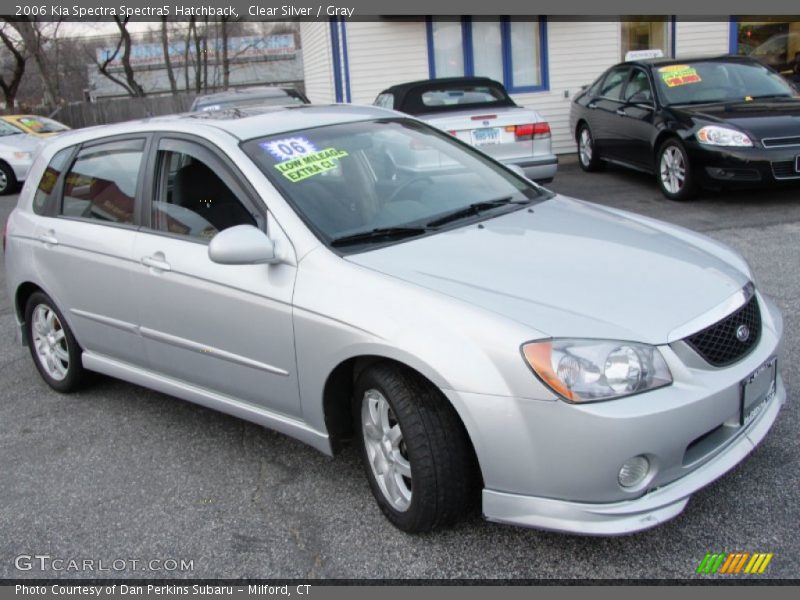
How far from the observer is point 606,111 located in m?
10.7

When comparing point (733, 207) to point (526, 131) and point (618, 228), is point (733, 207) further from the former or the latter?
point (618, 228)

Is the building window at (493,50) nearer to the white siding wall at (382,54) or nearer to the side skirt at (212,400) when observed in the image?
the white siding wall at (382,54)

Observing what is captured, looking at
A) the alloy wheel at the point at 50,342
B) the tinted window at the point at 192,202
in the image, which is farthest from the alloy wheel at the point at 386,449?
the alloy wheel at the point at 50,342

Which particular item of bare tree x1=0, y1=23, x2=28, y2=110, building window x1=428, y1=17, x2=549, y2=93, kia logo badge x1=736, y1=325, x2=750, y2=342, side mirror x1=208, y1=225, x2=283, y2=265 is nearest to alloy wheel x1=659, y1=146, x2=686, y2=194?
building window x1=428, y1=17, x2=549, y2=93

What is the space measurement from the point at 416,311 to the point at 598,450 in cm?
77

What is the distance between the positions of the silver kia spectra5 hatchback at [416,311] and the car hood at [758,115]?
16.1 feet

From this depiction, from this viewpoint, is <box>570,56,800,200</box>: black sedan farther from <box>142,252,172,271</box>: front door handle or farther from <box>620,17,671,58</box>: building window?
<box>142,252,172,271</box>: front door handle

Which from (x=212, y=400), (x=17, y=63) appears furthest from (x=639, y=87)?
(x=17, y=63)

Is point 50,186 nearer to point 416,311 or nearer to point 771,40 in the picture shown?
point 416,311

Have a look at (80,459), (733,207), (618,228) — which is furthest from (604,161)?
(80,459)

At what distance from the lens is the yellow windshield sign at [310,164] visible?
3559mm

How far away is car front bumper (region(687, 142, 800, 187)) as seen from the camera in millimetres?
7938

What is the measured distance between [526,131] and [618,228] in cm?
530

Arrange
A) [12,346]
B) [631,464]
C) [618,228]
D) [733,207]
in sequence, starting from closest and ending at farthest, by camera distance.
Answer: [631,464]
[618,228]
[12,346]
[733,207]
